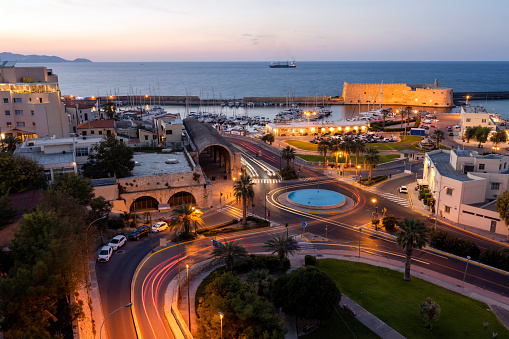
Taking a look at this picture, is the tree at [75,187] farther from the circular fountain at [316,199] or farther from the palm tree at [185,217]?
the circular fountain at [316,199]

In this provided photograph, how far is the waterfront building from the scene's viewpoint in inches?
4978

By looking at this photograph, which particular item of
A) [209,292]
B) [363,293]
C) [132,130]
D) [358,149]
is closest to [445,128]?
[358,149]

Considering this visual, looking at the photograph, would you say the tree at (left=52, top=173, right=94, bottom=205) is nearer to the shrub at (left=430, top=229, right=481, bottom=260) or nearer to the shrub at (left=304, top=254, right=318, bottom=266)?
the shrub at (left=304, top=254, right=318, bottom=266)

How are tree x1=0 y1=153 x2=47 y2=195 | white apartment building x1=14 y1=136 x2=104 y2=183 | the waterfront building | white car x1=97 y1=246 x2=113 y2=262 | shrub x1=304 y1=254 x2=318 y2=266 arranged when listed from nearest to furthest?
white car x1=97 y1=246 x2=113 y2=262, shrub x1=304 y1=254 x2=318 y2=266, tree x1=0 y1=153 x2=47 y2=195, white apartment building x1=14 y1=136 x2=104 y2=183, the waterfront building

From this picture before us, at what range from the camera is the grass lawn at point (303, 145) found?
105125 mm

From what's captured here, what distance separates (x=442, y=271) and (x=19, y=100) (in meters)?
82.3

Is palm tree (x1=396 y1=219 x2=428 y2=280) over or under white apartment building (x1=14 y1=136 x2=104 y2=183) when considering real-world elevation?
under

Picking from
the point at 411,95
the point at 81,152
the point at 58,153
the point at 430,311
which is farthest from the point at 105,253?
the point at 411,95

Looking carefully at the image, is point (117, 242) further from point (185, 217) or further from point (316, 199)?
point (316, 199)

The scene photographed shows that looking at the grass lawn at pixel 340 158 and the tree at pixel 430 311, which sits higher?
the grass lawn at pixel 340 158

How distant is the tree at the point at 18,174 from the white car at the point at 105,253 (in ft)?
52.4

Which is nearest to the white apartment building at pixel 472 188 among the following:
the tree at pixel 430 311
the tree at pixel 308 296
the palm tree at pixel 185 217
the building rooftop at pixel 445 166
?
the building rooftop at pixel 445 166

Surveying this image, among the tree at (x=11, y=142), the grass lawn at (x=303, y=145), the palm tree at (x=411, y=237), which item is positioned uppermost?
the tree at (x=11, y=142)

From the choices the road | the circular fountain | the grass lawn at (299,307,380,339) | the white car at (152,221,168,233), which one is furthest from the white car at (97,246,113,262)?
the circular fountain
